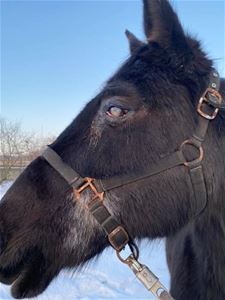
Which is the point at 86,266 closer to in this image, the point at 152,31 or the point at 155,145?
the point at 155,145

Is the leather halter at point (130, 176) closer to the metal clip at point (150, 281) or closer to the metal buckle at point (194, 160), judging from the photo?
the metal buckle at point (194, 160)

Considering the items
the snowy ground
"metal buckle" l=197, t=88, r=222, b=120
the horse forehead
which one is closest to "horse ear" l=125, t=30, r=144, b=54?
the horse forehead

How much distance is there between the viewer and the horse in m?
2.10

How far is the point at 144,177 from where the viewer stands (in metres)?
2.15

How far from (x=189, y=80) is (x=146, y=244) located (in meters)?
1.19

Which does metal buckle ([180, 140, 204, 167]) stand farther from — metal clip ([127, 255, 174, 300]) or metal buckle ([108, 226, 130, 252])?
metal clip ([127, 255, 174, 300])

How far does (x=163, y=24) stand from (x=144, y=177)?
40.4 inches

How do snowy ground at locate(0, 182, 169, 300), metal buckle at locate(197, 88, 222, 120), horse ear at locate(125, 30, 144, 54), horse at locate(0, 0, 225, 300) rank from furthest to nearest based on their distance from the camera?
1. snowy ground at locate(0, 182, 169, 300)
2. horse ear at locate(125, 30, 144, 54)
3. metal buckle at locate(197, 88, 222, 120)
4. horse at locate(0, 0, 225, 300)

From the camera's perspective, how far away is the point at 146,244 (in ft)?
8.10

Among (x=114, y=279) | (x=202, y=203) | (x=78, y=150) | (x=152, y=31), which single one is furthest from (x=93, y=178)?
(x=114, y=279)

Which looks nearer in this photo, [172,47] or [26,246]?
[26,246]

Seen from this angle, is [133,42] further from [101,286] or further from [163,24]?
[101,286]

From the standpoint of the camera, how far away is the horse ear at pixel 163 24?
2236 mm

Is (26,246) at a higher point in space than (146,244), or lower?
higher
